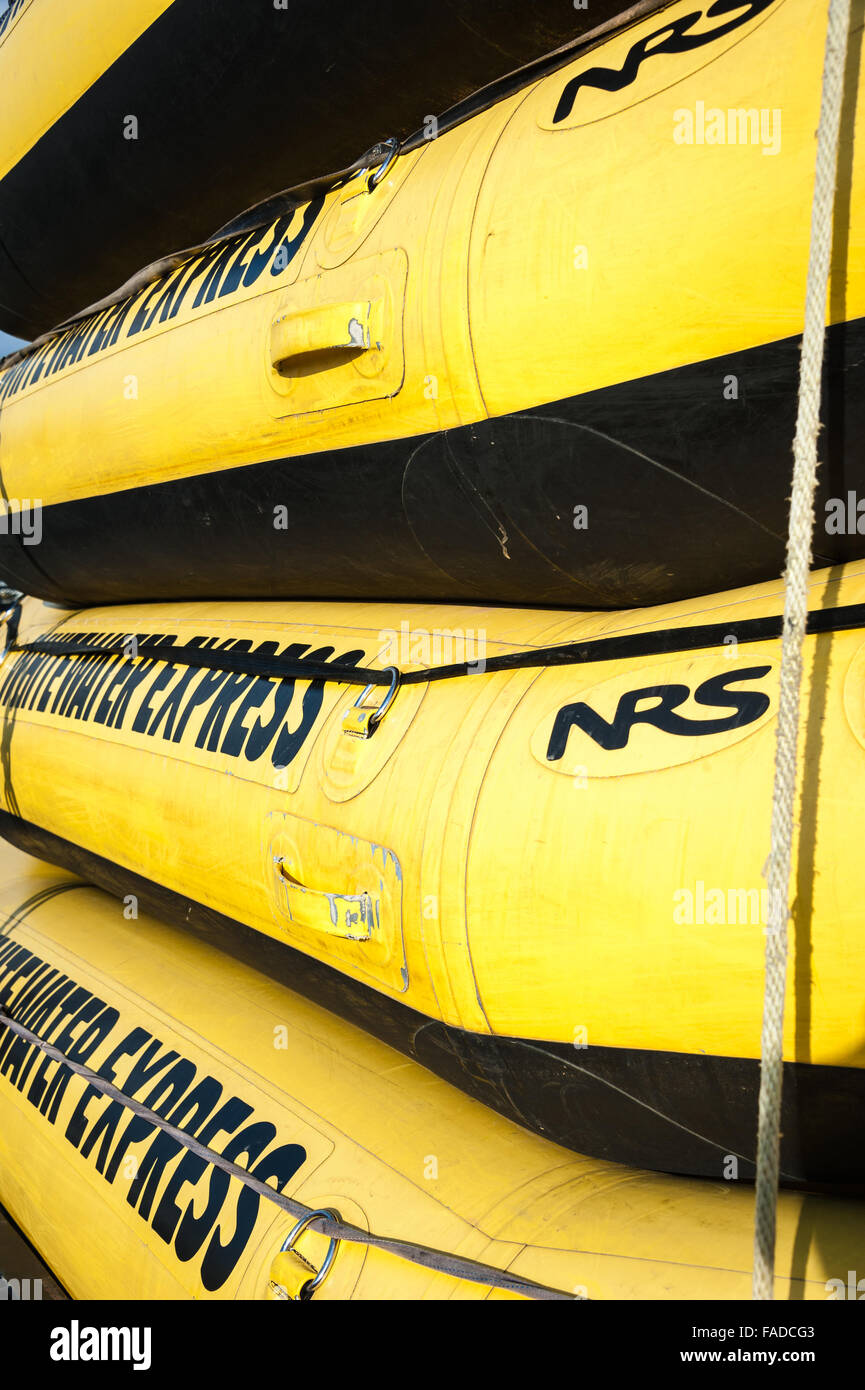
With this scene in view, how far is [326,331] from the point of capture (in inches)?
52.3

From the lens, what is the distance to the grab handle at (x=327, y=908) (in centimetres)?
124

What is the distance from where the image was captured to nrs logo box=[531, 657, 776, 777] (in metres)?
0.94

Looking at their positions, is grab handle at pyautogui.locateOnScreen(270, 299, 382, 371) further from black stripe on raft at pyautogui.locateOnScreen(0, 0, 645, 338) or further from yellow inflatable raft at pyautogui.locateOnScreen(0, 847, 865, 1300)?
yellow inflatable raft at pyautogui.locateOnScreen(0, 847, 865, 1300)

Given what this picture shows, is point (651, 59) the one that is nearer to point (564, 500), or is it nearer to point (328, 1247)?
point (564, 500)

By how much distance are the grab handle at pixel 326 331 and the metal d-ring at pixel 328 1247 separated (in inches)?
41.7

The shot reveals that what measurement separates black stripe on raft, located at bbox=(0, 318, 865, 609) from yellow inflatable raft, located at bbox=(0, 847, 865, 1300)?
26.1 inches

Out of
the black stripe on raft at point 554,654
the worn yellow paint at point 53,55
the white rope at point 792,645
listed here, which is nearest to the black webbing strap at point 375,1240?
the white rope at point 792,645

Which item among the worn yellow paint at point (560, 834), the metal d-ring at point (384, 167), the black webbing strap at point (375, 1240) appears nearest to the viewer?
the worn yellow paint at point (560, 834)

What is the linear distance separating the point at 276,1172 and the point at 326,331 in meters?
1.09

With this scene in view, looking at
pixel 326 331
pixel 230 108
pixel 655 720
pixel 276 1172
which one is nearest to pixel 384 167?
pixel 326 331

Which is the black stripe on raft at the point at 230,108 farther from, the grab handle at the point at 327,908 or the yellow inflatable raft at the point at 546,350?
the grab handle at the point at 327,908

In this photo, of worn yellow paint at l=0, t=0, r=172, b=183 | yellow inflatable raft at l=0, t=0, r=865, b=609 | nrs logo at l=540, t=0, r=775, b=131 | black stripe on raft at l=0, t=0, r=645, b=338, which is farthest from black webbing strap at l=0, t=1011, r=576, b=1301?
worn yellow paint at l=0, t=0, r=172, b=183

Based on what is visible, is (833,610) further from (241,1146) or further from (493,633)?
(241,1146)
